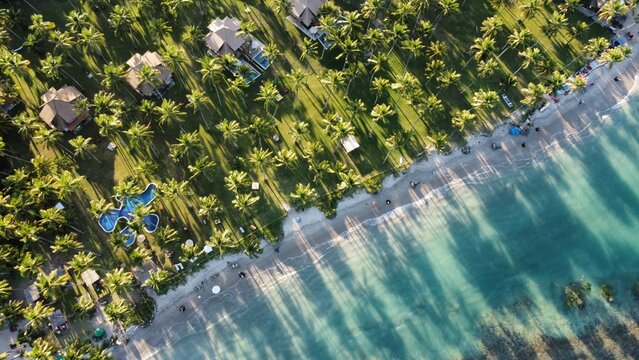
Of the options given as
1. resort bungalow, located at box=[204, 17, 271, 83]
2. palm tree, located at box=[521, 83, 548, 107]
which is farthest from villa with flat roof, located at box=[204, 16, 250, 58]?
palm tree, located at box=[521, 83, 548, 107]

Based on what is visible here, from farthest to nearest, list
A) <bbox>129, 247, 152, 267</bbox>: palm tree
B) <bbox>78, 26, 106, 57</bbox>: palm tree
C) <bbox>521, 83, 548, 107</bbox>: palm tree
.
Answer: <bbox>521, 83, 548, 107</bbox>: palm tree → <bbox>78, 26, 106, 57</bbox>: palm tree → <bbox>129, 247, 152, 267</bbox>: palm tree

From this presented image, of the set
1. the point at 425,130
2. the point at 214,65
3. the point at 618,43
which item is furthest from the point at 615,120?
the point at 214,65

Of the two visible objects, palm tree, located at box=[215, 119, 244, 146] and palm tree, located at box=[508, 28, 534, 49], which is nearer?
palm tree, located at box=[215, 119, 244, 146]

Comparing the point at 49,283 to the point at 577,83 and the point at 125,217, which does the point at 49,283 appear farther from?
the point at 577,83

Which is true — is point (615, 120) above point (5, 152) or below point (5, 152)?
below

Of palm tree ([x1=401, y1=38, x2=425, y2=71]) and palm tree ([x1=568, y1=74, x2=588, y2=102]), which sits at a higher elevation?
palm tree ([x1=401, y1=38, x2=425, y2=71])

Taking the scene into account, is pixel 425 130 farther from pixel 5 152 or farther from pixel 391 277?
pixel 5 152

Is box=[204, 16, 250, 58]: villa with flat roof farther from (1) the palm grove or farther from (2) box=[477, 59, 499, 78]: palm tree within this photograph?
(2) box=[477, 59, 499, 78]: palm tree
